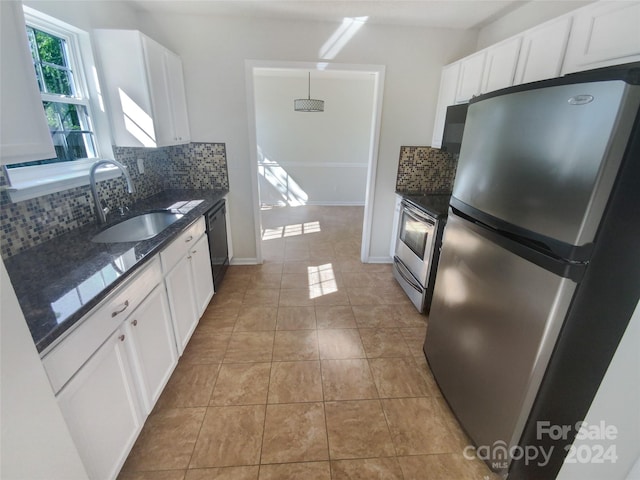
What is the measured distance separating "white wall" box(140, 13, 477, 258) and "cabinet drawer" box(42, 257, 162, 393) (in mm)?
2045

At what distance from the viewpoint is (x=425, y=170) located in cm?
333

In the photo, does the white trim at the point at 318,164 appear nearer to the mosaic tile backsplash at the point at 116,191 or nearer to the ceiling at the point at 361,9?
the mosaic tile backsplash at the point at 116,191

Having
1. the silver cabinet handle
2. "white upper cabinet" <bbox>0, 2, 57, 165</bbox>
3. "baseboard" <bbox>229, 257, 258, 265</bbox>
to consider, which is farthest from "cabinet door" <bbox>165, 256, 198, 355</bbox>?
"baseboard" <bbox>229, 257, 258, 265</bbox>

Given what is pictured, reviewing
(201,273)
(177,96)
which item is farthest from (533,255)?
(177,96)

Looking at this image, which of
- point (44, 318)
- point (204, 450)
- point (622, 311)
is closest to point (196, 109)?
point (44, 318)

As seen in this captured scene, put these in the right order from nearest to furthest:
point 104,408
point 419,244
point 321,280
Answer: point 104,408 → point 419,244 → point 321,280

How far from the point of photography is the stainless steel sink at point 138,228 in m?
1.96

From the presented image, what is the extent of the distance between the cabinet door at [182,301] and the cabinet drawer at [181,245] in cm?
5

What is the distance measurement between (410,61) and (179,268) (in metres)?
3.00

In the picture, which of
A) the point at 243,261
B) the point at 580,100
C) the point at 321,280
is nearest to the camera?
the point at 580,100

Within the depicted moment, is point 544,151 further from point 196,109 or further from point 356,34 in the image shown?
point 196,109

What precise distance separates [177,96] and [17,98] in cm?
202

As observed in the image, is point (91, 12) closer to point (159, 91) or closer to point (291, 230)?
point (159, 91)

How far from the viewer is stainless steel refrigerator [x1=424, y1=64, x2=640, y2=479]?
0.91 meters
